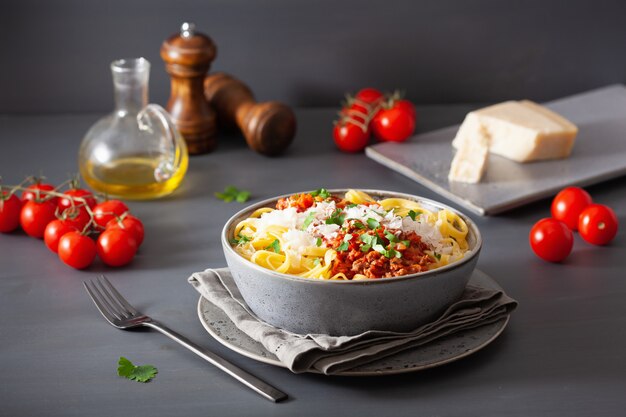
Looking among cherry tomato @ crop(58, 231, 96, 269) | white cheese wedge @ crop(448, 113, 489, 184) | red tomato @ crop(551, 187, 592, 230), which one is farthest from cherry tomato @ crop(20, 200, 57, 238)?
red tomato @ crop(551, 187, 592, 230)

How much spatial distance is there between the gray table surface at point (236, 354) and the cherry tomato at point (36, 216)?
0.03 metres

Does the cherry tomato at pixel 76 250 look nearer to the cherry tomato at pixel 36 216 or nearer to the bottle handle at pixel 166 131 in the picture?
the cherry tomato at pixel 36 216

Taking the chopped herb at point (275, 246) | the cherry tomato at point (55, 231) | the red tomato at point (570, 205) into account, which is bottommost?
the cherry tomato at point (55, 231)

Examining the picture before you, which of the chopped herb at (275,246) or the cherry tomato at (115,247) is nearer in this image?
the chopped herb at (275,246)

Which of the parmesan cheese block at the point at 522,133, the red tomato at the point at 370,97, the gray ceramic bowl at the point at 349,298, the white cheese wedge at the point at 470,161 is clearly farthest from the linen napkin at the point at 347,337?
the red tomato at the point at 370,97

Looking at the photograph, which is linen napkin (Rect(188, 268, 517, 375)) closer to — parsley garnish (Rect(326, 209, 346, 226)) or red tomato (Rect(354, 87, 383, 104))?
parsley garnish (Rect(326, 209, 346, 226))

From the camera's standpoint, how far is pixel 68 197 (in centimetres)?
183

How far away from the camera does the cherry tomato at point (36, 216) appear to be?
188cm

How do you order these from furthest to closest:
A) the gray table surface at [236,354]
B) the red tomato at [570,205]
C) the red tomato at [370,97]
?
the red tomato at [370,97] → the red tomato at [570,205] → the gray table surface at [236,354]

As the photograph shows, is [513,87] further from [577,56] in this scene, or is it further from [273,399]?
[273,399]

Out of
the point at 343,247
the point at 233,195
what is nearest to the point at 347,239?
the point at 343,247

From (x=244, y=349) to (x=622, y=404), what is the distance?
550 mm

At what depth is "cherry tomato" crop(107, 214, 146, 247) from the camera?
1.79m

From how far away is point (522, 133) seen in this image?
7.45 ft
